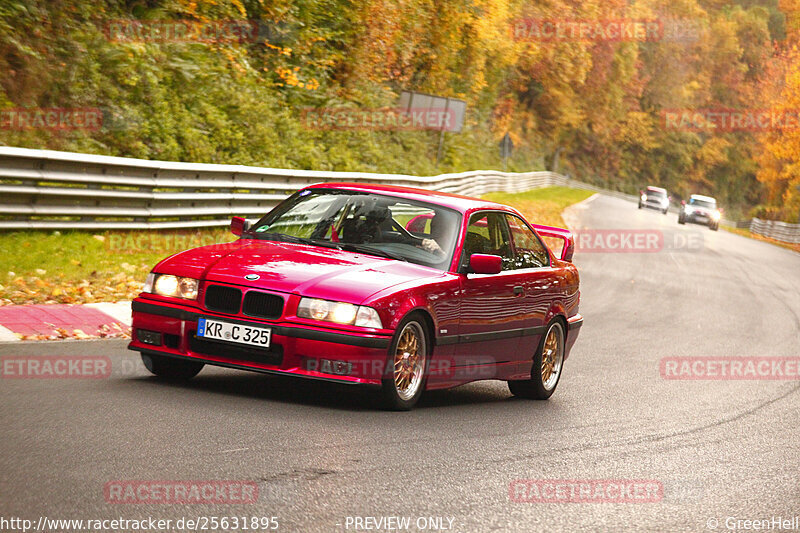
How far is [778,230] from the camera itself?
58.5 m

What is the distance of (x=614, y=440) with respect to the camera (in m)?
7.31

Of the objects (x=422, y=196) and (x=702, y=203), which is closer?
(x=422, y=196)

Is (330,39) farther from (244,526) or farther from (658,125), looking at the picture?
(658,125)

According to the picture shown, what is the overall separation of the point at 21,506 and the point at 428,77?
1416 inches

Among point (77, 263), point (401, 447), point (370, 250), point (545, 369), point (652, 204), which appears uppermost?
point (370, 250)

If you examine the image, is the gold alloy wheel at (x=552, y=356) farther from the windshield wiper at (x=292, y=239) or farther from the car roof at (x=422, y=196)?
the windshield wiper at (x=292, y=239)

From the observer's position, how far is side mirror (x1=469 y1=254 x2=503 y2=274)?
774 centimetres

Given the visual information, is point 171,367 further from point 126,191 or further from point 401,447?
point 126,191

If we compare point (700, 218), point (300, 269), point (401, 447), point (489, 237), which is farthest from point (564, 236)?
point (700, 218)

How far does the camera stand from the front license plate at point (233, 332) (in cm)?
680

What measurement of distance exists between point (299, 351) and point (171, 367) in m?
1.27

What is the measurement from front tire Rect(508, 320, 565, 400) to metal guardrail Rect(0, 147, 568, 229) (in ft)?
20.2

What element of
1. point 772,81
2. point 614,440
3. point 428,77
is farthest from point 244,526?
point 772,81

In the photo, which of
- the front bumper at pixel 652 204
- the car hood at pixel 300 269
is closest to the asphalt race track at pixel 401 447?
the car hood at pixel 300 269
